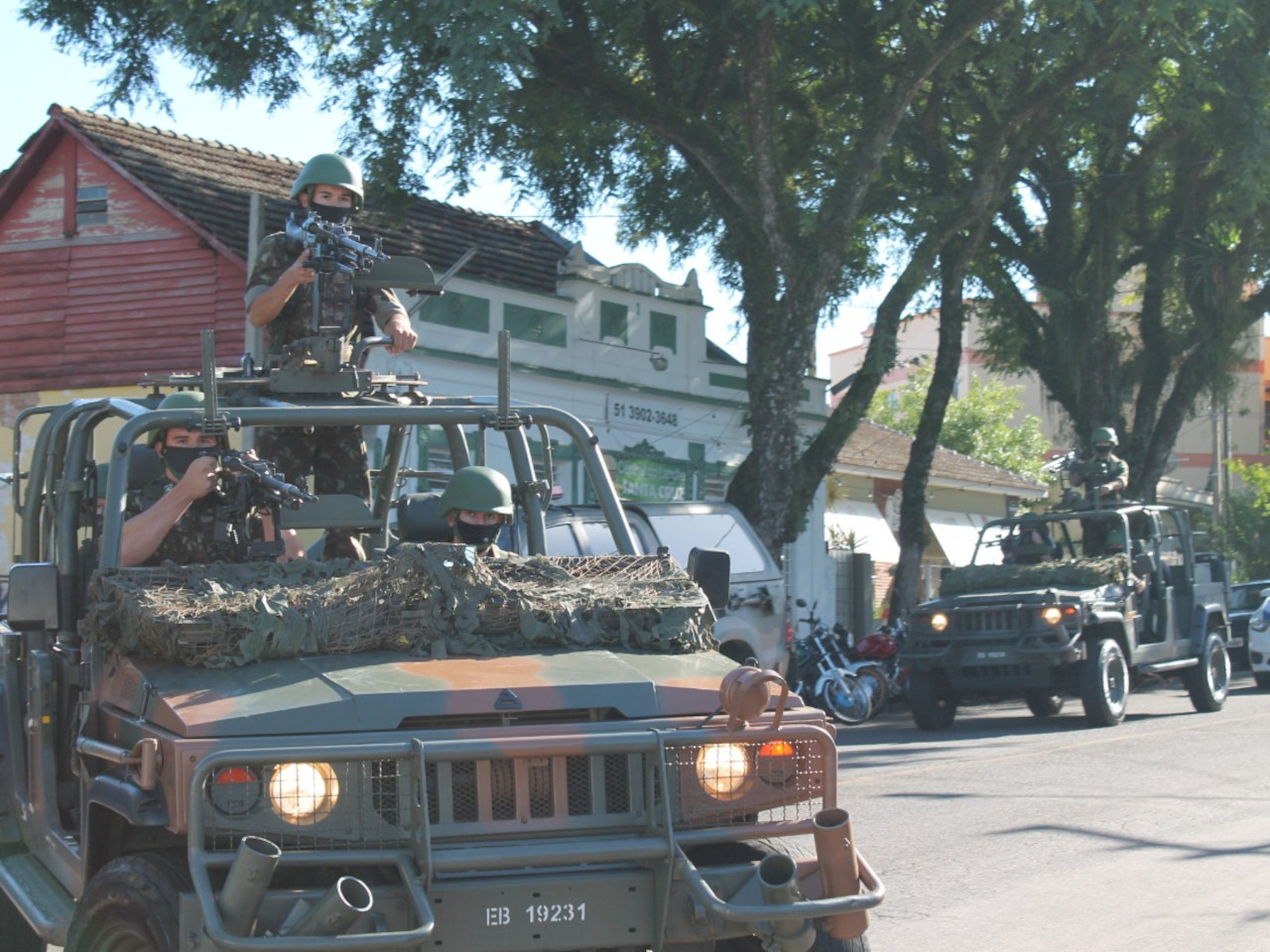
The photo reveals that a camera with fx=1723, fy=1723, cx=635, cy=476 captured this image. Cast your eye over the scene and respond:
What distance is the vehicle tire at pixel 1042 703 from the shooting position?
713 inches

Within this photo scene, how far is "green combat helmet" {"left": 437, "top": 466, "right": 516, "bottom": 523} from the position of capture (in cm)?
598

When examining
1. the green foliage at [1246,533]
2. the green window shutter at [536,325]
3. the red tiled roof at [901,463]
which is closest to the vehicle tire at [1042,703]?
the green window shutter at [536,325]

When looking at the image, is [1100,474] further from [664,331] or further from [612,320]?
[664,331]

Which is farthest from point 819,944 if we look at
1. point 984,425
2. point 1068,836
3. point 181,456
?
point 984,425

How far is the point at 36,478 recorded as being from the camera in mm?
6332

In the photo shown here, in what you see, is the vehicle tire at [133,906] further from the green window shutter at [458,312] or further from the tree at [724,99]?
the green window shutter at [458,312]

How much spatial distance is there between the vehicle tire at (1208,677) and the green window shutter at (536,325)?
9.62m

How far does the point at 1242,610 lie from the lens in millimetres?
25312

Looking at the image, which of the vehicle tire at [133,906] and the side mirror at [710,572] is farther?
the side mirror at [710,572]

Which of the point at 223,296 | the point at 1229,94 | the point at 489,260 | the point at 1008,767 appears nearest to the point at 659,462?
the point at 489,260

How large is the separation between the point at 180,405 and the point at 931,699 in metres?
12.0

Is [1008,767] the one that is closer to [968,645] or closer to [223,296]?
[968,645]

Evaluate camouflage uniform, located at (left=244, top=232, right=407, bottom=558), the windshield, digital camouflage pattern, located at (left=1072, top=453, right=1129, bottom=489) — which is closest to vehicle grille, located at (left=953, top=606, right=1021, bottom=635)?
the windshield

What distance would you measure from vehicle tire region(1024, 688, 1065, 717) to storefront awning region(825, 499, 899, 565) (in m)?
14.3
